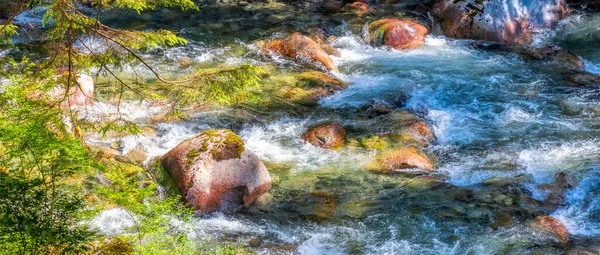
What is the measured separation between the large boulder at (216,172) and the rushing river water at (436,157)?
0.76ft

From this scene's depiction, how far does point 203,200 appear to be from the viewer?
7309 millimetres

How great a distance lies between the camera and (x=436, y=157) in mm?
8852

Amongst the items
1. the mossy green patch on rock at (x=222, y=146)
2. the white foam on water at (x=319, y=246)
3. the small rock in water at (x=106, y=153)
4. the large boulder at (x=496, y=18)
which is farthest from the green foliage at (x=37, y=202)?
the large boulder at (x=496, y=18)

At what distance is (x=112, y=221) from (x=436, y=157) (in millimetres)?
4782

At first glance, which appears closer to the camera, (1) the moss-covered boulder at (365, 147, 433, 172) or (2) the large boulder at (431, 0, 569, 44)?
(1) the moss-covered boulder at (365, 147, 433, 172)

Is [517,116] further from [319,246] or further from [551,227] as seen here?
[319,246]

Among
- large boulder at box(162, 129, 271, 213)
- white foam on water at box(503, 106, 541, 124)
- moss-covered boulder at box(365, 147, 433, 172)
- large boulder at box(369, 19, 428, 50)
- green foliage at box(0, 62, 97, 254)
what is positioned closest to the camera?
green foliage at box(0, 62, 97, 254)

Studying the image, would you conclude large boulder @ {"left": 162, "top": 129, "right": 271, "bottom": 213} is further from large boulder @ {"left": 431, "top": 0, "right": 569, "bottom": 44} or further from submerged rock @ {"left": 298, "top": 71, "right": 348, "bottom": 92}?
large boulder @ {"left": 431, "top": 0, "right": 569, "bottom": 44}

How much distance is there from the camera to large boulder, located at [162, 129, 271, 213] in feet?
24.1

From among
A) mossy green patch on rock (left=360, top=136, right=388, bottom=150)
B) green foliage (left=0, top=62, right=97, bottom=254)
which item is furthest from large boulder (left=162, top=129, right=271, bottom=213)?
green foliage (left=0, top=62, right=97, bottom=254)

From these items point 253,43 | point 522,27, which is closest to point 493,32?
point 522,27

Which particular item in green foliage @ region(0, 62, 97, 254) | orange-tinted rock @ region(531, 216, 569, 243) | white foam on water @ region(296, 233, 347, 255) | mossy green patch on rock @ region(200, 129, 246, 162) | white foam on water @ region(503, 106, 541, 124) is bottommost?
white foam on water @ region(503, 106, 541, 124)

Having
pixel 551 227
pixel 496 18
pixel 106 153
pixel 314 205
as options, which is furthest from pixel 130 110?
pixel 496 18

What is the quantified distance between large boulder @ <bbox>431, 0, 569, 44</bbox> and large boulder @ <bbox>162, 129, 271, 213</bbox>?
8024 millimetres
